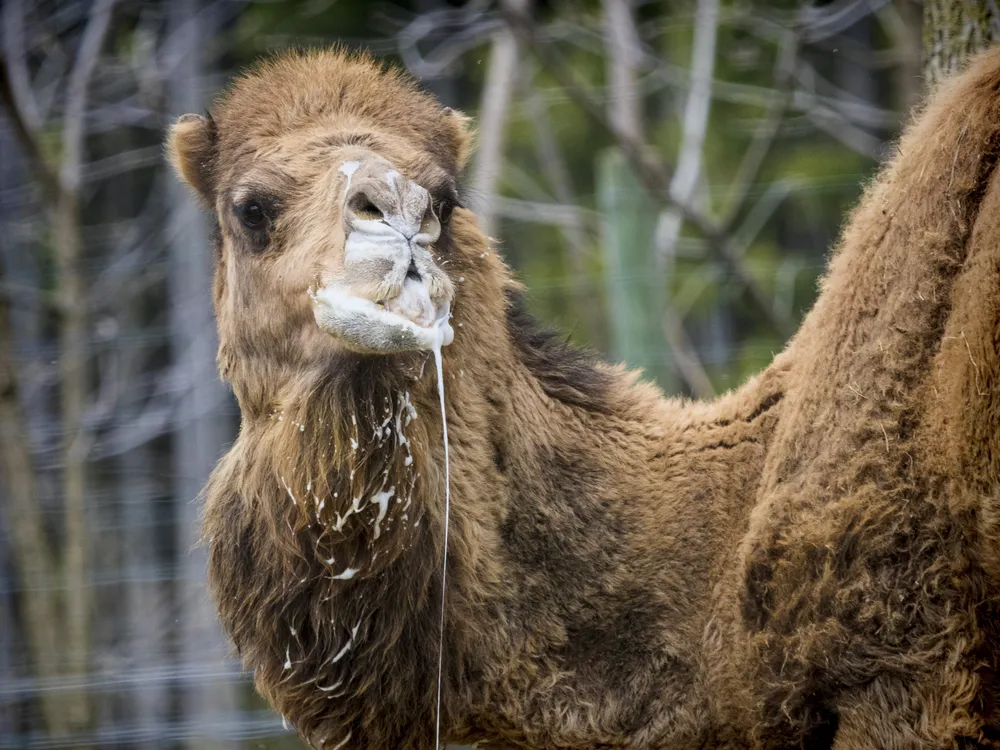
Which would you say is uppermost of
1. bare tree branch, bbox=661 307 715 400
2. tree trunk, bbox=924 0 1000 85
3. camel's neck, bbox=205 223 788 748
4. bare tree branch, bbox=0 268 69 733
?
tree trunk, bbox=924 0 1000 85

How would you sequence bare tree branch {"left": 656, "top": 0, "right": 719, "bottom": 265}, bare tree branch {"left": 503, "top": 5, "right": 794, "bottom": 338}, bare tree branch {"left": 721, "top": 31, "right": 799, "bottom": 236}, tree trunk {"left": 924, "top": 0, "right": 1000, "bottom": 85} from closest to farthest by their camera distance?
1. tree trunk {"left": 924, "top": 0, "right": 1000, "bottom": 85}
2. bare tree branch {"left": 503, "top": 5, "right": 794, "bottom": 338}
3. bare tree branch {"left": 721, "top": 31, "right": 799, "bottom": 236}
4. bare tree branch {"left": 656, "top": 0, "right": 719, "bottom": 265}

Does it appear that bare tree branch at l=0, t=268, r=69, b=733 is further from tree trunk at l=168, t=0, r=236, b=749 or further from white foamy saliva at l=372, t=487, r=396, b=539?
white foamy saliva at l=372, t=487, r=396, b=539

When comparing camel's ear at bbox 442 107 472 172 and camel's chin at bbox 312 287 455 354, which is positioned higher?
camel's ear at bbox 442 107 472 172

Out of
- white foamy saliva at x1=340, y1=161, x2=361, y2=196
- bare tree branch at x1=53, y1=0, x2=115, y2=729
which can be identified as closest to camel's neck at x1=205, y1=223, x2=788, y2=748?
white foamy saliva at x1=340, y1=161, x2=361, y2=196

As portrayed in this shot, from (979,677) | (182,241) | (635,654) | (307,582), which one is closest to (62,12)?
(182,241)

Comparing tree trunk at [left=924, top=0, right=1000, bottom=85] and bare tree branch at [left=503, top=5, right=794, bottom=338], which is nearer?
tree trunk at [left=924, top=0, right=1000, bottom=85]

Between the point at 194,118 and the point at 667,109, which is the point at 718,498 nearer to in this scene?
the point at 194,118

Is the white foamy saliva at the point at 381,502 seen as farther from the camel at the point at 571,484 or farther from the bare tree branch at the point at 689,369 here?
the bare tree branch at the point at 689,369

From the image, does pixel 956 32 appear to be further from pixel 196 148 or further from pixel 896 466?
pixel 196 148

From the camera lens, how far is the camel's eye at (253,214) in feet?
10.1

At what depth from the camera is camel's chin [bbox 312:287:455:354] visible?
8.46ft

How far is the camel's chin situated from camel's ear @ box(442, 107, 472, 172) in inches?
39.9

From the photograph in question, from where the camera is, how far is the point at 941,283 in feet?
8.98

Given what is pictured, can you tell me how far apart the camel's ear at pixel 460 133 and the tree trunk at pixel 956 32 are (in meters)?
1.59
